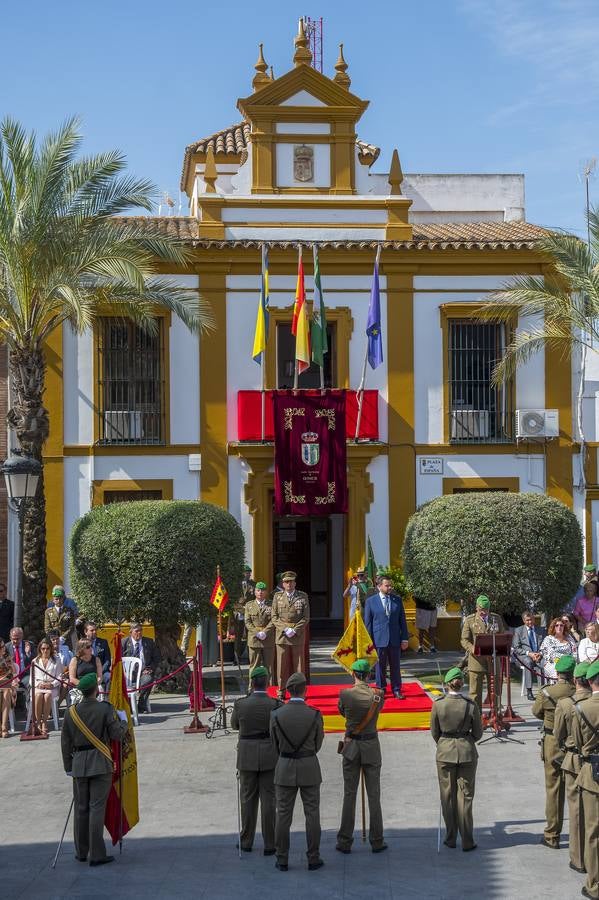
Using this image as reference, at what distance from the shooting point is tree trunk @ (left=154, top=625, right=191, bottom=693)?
19.5 metres

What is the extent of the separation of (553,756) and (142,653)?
8100 millimetres

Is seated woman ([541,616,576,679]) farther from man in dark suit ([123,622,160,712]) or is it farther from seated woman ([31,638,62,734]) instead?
seated woman ([31,638,62,734])

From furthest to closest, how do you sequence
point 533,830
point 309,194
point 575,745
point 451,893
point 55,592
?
point 309,194
point 55,592
point 533,830
point 575,745
point 451,893

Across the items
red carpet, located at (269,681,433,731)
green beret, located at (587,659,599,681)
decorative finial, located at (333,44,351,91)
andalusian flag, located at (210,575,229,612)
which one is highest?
decorative finial, located at (333,44,351,91)

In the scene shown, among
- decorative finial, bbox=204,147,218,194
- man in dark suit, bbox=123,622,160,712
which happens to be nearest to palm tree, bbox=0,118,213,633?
man in dark suit, bbox=123,622,160,712

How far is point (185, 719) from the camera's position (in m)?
17.4

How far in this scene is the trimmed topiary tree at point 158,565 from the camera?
750 inches

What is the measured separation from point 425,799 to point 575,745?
2804 millimetres

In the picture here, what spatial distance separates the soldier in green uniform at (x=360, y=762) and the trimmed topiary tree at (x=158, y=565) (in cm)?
800

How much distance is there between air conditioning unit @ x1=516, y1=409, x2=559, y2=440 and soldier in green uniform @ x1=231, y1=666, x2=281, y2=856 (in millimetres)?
14070

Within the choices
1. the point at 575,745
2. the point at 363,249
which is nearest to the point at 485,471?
the point at 363,249

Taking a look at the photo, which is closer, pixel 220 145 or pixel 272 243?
pixel 272 243

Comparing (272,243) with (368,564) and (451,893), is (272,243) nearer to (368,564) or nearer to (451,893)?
(368,564)

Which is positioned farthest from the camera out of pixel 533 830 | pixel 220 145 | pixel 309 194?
pixel 220 145
